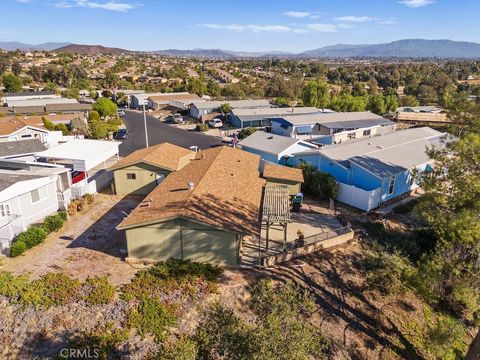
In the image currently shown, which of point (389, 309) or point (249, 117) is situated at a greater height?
point (249, 117)

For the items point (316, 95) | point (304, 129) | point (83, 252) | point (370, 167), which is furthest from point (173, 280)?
point (316, 95)

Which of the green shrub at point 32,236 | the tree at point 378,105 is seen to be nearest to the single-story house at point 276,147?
the green shrub at point 32,236

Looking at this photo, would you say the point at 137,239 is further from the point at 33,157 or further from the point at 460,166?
the point at 33,157

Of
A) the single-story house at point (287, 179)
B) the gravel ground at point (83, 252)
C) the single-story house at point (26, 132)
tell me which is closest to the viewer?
the gravel ground at point (83, 252)

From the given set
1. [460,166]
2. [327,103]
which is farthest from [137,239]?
[327,103]

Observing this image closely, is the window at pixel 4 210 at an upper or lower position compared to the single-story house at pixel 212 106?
lower

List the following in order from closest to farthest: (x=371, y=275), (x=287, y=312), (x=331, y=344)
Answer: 1. (x=287, y=312)
2. (x=331, y=344)
3. (x=371, y=275)

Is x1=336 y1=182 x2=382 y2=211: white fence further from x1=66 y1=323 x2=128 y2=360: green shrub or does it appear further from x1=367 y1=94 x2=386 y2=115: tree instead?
x1=367 y1=94 x2=386 y2=115: tree

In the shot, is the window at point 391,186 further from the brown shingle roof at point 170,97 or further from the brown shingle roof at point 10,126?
the brown shingle roof at point 170,97
